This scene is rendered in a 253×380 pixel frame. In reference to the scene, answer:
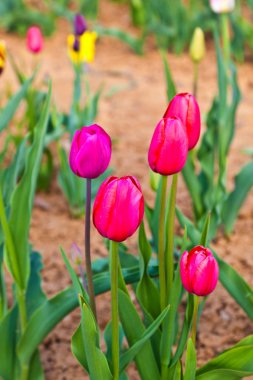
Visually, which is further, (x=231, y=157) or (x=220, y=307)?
(x=231, y=157)

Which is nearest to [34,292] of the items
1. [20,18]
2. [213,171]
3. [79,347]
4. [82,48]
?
[79,347]

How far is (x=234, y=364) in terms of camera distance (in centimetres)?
150

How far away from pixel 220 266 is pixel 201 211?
0.71m

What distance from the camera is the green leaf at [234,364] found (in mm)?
1467

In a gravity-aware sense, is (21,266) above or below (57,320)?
above

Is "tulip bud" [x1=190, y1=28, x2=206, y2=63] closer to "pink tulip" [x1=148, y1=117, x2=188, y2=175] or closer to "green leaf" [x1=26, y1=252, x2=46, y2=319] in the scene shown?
"green leaf" [x1=26, y1=252, x2=46, y2=319]

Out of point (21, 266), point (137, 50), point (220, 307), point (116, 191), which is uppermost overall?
point (137, 50)

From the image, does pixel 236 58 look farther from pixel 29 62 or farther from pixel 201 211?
pixel 201 211

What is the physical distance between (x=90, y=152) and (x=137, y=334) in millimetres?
406

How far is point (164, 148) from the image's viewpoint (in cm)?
130

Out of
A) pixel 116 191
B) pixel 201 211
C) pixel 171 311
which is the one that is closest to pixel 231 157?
pixel 201 211

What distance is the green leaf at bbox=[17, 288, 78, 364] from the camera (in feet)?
5.42

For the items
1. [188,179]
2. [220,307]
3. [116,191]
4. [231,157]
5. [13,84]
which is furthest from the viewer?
[13,84]

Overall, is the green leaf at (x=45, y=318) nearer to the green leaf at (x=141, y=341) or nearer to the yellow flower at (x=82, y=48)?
the green leaf at (x=141, y=341)
